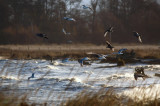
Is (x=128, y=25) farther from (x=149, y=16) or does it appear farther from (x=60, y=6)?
(x=60, y=6)

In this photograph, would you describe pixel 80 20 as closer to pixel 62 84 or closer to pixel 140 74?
pixel 62 84

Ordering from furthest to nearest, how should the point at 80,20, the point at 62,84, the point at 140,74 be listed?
1. the point at 80,20
2. the point at 62,84
3. the point at 140,74

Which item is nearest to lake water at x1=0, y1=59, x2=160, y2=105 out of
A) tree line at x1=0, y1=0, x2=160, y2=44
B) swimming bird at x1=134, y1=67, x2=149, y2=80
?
swimming bird at x1=134, y1=67, x2=149, y2=80

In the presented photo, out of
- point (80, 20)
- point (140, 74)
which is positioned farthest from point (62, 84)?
point (80, 20)

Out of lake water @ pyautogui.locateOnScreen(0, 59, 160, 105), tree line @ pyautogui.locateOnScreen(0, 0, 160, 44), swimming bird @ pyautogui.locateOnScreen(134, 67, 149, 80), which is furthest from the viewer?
tree line @ pyautogui.locateOnScreen(0, 0, 160, 44)

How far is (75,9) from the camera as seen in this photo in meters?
36.5

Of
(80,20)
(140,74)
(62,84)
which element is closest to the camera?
(140,74)

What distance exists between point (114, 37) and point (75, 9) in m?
4.72

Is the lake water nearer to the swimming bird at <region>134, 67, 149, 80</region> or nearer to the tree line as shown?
the swimming bird at <region>134, 67, 149, 80</region>

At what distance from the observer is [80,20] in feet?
127

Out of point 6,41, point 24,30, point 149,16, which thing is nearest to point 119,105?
point 6,41

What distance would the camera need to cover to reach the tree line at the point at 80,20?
3544cm

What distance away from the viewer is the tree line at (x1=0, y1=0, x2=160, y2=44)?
3544cm

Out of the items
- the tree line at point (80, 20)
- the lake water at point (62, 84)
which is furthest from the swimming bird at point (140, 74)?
the tree line at point (80, 20)
